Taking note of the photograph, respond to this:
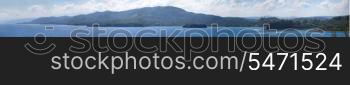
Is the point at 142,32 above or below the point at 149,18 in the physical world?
below

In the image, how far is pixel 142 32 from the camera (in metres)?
4.78

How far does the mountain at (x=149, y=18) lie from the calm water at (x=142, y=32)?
0.24 ft

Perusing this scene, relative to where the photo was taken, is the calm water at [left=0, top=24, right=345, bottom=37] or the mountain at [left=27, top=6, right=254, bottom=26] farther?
the mountain at [left=27, top=6, right=254, bottom=26]

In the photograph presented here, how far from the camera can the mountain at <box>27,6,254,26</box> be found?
4992 mm

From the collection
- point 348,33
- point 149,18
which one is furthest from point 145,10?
point 348,33

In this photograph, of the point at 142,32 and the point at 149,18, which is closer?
the point at 142,32

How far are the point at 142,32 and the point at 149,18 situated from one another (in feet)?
1.08

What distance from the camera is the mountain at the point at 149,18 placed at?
16.4ft

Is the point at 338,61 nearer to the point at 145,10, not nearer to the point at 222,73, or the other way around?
the point at 222,73

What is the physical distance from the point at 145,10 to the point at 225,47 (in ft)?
3.82

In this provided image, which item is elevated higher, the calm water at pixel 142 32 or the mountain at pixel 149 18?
the mountain at pixel 149 18

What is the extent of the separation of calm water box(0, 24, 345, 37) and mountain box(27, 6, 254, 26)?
2.9 inches

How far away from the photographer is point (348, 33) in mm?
4945

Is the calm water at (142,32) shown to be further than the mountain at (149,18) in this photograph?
No
